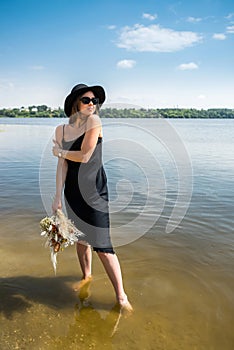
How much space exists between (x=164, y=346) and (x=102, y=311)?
30.2 inches

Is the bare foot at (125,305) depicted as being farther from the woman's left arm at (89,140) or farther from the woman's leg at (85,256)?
the woman's left arm at (89,140)

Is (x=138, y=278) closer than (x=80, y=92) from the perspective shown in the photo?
No

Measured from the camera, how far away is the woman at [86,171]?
3.18 m

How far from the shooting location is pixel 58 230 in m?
3.29

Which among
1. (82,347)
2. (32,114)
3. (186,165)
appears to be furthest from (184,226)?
(32,114)

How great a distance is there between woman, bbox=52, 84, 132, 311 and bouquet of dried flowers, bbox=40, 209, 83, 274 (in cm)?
9

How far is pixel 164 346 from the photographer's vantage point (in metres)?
2.95

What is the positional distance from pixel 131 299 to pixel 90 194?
1.28 metres

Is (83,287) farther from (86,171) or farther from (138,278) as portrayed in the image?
(86,171)

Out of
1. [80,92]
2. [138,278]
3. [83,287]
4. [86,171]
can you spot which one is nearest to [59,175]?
[86,171]

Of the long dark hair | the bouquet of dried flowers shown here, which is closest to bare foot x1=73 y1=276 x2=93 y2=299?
the bouquet of dried flowers

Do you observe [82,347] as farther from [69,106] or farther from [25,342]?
[69,106]

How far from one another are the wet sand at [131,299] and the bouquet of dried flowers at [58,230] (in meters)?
0.60

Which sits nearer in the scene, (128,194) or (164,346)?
(164,346)
